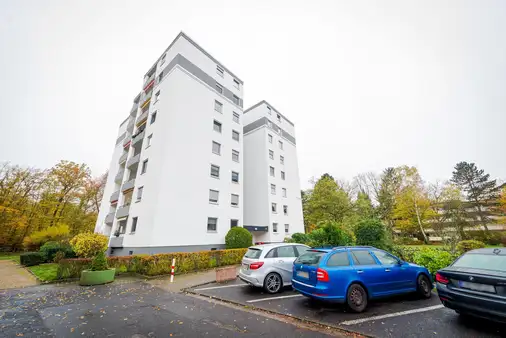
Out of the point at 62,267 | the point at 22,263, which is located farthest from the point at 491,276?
the point at 22,263

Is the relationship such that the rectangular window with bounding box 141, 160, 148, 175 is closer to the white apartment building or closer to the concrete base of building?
the concrete base of building

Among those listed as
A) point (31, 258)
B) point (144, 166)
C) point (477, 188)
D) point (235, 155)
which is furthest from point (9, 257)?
point (477, 188)

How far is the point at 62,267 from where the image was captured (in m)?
10.9

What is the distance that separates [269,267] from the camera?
7.81 metres

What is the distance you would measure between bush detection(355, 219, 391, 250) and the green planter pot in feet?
45.0

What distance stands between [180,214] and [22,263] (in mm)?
13980

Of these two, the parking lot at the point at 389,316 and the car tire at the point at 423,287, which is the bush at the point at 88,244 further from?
the car tire at the point at 423,287

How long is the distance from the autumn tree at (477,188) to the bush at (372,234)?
1399 inches

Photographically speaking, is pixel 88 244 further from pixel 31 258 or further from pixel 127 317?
pixel 31 258

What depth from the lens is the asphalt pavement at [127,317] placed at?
4605mm

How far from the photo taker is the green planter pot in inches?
390

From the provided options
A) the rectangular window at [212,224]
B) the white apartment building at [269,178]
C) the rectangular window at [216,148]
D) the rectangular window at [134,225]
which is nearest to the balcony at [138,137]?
the rectangular window at [216,148]

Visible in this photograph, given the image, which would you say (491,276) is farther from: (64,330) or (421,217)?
(421,217)

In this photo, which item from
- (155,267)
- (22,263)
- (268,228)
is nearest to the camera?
(155,267)
